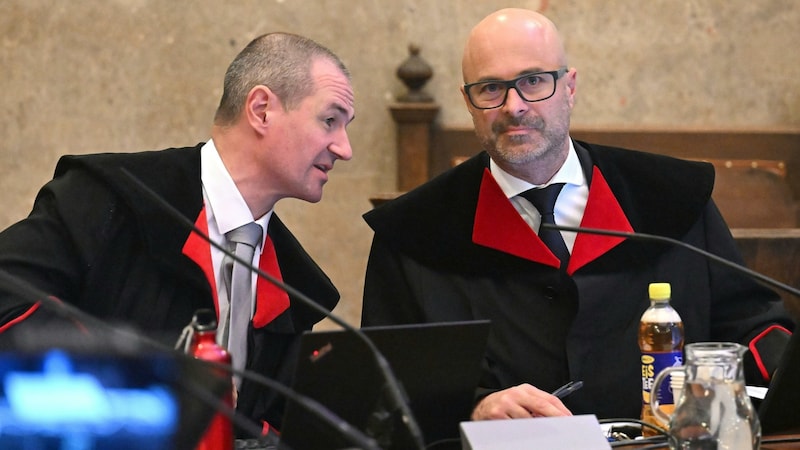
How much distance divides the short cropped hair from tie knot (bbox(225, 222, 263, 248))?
0.32 meters

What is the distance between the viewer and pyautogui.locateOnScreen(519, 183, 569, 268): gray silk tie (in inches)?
109

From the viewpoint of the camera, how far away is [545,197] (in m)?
2.83

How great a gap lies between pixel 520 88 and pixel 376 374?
132cm

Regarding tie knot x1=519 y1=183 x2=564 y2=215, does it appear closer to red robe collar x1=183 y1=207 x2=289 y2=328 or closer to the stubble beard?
the stubble beard

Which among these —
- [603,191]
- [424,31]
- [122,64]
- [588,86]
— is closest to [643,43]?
[588,86]

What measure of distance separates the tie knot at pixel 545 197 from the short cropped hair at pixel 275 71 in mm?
606

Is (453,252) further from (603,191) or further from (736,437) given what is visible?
(736,437)

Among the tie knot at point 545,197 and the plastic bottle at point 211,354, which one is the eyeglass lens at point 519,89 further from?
the plastic bottle at point 211,354

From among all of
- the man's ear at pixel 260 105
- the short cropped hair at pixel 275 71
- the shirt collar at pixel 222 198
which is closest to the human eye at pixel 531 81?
the short cropped hair at pixel 275 71

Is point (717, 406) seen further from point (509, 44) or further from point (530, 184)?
point (509, 44)

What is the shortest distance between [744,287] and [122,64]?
3.64 meters

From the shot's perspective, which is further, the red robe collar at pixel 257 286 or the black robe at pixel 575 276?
the black robe at pixel 575 276

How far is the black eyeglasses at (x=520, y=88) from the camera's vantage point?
283 cm

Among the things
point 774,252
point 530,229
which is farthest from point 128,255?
point 774,252
